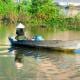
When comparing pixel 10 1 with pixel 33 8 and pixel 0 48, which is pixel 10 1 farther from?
pixel 0 48

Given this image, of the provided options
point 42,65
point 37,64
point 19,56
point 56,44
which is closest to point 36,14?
point 56,44

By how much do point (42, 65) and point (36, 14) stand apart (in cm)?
3048

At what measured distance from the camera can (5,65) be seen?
1445cm

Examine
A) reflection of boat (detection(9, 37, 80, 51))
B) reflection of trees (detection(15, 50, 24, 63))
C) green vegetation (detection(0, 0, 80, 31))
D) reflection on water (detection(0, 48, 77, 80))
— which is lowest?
reflection on water (detection(0, 48, 77, 80))

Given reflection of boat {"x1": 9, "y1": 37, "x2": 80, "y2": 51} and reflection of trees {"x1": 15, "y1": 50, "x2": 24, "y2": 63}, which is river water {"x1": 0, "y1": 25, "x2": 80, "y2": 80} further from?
reflection of boat {"x1": 9, "y1": 37, "x2": 80, "y2": 51}

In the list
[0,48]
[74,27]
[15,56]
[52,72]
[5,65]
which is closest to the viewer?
[52,72]

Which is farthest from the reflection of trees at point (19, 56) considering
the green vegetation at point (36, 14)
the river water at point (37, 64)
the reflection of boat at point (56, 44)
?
the green vegetation at point (36, 14)

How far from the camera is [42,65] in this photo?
585 inches

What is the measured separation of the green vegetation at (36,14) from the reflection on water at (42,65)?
2291cm

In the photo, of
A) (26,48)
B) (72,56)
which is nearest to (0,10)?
(26,48)

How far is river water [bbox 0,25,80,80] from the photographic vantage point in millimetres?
12445

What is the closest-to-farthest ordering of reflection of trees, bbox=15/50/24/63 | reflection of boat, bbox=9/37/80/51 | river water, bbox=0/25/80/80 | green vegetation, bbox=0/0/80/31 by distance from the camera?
river water, bbox=0/25/80/80, reflection of trees, bbox=15/50/24/63, reflection of boat, bbox=9/37/80/51, green vegetation, bbox=0/0/80/31

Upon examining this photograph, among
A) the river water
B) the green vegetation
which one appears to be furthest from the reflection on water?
the green vegetation

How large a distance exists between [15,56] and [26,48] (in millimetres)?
3255
